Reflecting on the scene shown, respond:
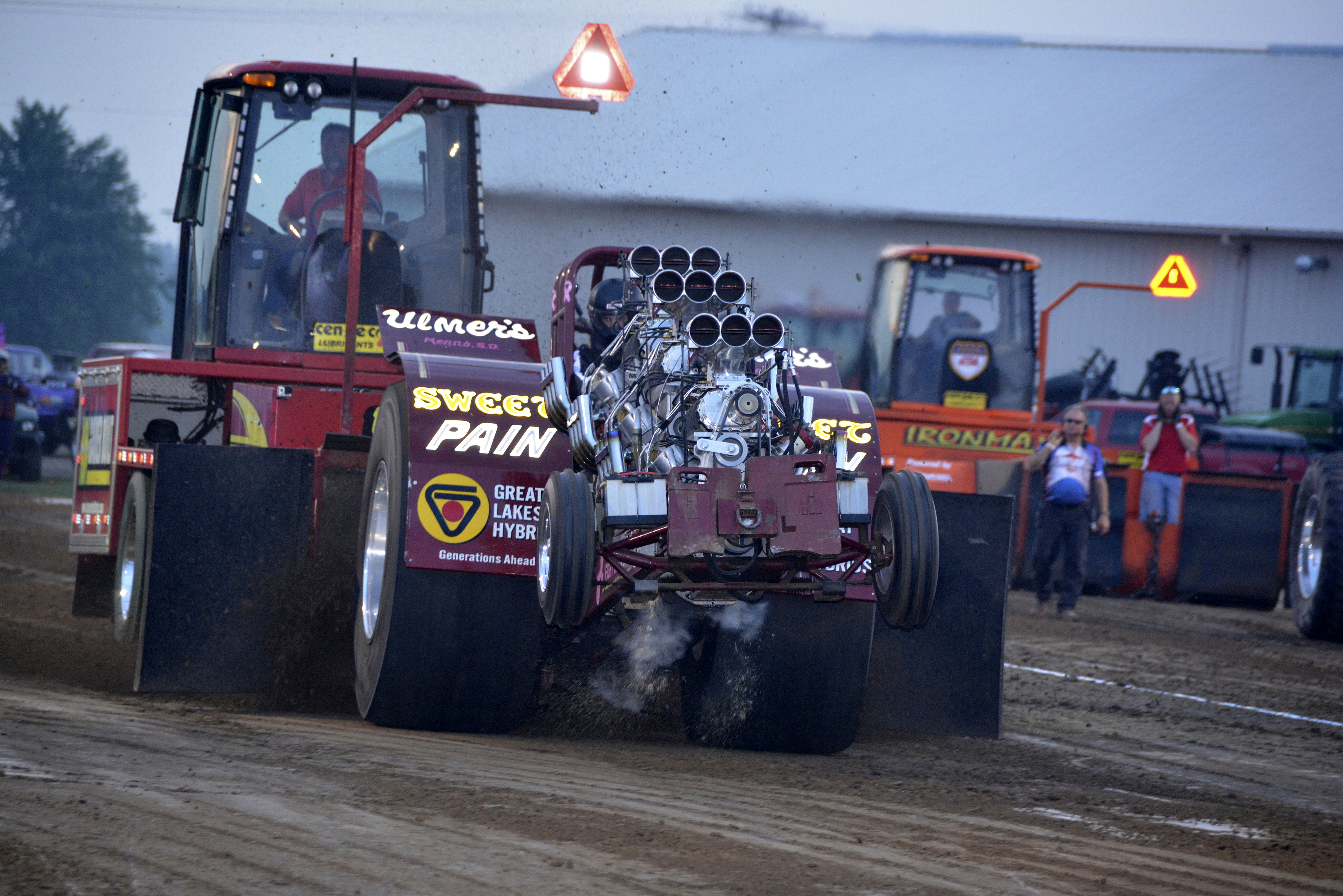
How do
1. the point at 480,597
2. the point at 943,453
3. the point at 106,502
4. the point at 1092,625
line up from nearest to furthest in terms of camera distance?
1. the point at 480,597
2. the point at 106,502
3. the point at 1092,625
4. the point at 943,453

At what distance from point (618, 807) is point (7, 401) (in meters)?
15.4

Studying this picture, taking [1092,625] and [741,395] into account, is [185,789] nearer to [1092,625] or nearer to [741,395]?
[741,395]

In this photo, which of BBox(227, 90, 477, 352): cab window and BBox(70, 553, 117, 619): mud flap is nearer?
BBox(227, 90, 477, 352): cab window

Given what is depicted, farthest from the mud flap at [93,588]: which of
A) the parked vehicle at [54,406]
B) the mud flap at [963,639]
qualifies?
the parked vehicle at [54,406]

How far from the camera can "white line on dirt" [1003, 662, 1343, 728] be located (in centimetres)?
718

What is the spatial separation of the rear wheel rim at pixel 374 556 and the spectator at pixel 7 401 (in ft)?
43.3

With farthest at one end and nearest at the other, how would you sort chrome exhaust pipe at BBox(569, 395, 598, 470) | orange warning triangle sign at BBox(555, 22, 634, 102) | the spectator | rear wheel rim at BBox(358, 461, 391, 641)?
the spectator
orange warning triangle sign at BBox(555, 22, 634, 102)
rear wheel rim at BBox(358, 461, 391, 641)
chrome exhaust pipe at BBox(569, 395, 598, 470)

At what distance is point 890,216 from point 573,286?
9.93 meters

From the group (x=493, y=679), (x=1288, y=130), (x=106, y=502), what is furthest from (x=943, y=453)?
(x=1288, y=130)

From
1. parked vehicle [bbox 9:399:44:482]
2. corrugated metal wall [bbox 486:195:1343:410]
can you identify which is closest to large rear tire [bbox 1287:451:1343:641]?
corrugated metal wall [bbox 486:195:1343:410]

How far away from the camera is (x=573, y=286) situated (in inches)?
223

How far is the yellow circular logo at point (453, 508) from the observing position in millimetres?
5008

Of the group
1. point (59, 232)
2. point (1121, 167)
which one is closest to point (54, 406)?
point (1121, 167)

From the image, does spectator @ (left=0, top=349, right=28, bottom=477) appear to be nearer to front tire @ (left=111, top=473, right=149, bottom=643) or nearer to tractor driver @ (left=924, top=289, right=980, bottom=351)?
tractor driver @ (left=924, top=289, right=980, bottom=351)
